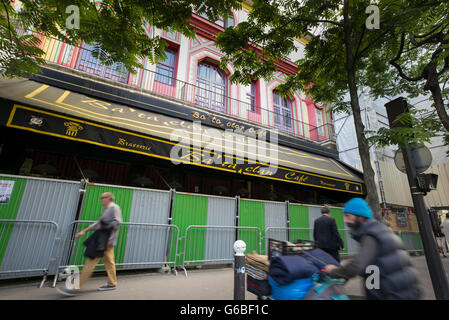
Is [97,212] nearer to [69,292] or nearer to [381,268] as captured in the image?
[69,292]

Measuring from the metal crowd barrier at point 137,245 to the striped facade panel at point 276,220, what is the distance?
10.2 ft

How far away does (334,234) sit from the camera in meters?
4.74

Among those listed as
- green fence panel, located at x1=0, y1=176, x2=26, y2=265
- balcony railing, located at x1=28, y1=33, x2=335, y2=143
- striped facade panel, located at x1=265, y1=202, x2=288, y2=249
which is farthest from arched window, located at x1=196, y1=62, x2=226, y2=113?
green fence panel, located at x1=0, y1=176, x2=26, y2=265

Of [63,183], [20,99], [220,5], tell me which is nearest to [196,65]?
[220,5]

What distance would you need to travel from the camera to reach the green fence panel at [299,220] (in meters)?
7.39

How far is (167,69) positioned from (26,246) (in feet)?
28.4

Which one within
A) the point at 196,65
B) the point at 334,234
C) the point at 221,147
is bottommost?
the point at 334,234

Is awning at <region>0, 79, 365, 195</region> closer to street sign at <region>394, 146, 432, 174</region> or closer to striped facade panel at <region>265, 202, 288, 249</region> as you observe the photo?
striped facade panel at <region>265, 202, 288, 249</region>

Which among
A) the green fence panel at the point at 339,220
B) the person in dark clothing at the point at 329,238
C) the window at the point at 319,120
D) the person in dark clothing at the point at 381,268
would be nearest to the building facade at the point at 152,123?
the window at the point at 319,120

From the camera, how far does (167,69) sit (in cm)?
1015
